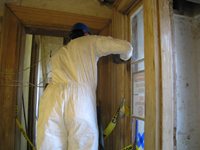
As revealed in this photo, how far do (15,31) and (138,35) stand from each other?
140cm

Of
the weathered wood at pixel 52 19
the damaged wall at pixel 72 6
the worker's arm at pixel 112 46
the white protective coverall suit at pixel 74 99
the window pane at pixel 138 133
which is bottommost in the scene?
the window pane at pixel 138 133

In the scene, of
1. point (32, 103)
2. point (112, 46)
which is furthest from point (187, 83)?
point (32, 103)

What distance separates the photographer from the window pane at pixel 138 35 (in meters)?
1.38

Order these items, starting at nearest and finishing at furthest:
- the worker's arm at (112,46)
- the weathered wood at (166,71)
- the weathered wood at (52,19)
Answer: the weathered wood at (166,71), the worker's arm at (112,46), the weathered wood at (52,19)

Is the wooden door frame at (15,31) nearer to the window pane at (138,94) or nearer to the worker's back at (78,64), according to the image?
the worker's back at (78,64)

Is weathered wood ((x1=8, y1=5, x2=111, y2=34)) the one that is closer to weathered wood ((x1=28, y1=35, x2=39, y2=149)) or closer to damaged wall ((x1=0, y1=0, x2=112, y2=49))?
damaged wall ((x1=0, y1=0, x2=112, y2=49))

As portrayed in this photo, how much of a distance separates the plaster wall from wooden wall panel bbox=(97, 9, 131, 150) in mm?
447

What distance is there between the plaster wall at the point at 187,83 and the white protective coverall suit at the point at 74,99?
502 mm

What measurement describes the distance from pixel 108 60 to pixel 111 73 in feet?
0.65

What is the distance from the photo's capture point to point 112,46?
4.04ft

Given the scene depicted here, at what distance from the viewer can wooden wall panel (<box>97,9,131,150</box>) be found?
4.87 feet

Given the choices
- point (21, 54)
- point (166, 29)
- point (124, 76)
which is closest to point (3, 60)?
point (21, 54)

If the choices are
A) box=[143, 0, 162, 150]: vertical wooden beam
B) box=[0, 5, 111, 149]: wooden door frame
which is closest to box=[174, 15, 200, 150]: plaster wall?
box=[143, 0, 162, 150]: vertical wooden beam

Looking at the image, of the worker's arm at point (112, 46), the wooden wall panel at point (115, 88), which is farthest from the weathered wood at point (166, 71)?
the wooden wall panel at point (115, 88)
